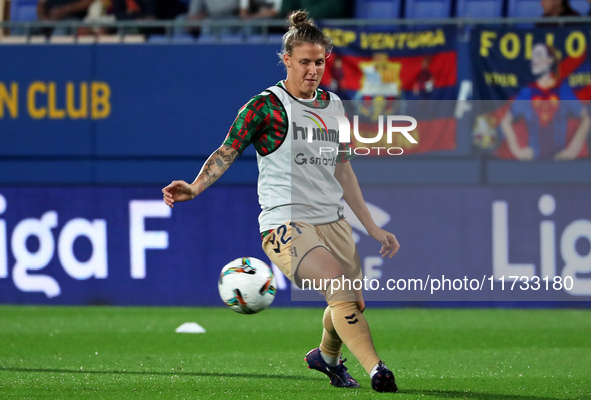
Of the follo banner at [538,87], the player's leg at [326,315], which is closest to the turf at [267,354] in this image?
the player's leg at [326,315]

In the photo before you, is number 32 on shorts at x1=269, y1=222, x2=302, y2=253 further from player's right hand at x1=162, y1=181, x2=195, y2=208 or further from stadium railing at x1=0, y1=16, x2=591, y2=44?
stadium railing at x1=0, y1=16, x2=591, y2=44

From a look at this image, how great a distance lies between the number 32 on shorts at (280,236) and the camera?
4.86 metres

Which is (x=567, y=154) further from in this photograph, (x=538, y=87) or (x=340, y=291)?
(x=340, y=291)

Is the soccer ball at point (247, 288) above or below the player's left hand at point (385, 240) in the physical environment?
below

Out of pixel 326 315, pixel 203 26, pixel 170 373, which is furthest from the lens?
pixel 203 26

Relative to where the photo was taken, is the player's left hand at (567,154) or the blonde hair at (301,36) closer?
the blonde hair at (301,36)

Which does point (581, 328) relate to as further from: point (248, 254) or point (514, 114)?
point (248, 254)

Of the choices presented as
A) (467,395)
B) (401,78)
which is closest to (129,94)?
(401,78)

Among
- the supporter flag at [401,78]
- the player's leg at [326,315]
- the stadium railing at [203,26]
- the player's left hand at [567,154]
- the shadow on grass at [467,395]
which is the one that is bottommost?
the shadow on grass at [467,395]

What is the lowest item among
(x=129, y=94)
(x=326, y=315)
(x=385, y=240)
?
(x=326, y=315)

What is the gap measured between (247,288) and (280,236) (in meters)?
0.40

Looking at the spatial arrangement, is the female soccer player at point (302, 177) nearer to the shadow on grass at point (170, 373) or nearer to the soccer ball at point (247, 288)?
the soccer ball at point (247, 288)

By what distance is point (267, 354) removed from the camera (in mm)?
7223

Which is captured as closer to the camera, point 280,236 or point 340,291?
point 340,291
